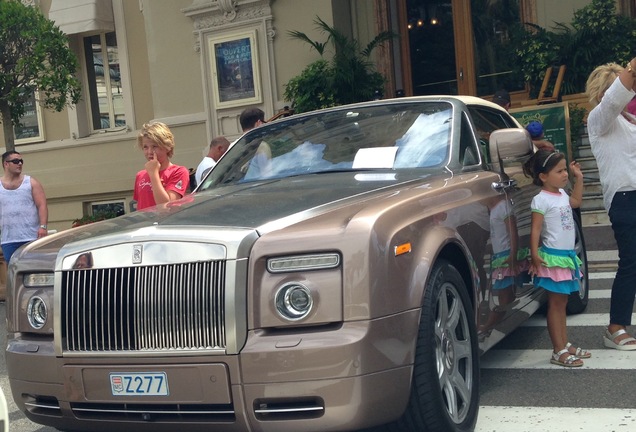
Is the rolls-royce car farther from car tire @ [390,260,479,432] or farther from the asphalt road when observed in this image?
the asphalt road

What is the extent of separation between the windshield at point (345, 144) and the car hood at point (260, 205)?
0.19m

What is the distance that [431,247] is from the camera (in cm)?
411

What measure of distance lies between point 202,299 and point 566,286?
262cm

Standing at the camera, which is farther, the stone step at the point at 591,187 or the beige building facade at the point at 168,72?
the beige building facade at the point at 168,72

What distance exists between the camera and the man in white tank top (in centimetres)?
904

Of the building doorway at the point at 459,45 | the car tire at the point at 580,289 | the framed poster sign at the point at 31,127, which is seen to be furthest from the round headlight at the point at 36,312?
the framed poster sign at the point at 31,127

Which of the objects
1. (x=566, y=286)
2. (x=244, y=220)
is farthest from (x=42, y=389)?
(x=566, y=286)

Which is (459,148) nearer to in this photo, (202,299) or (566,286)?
(566,286)

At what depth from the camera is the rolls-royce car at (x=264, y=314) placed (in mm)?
3670

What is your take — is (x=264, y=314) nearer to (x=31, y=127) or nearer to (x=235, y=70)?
(x=235, y=70)

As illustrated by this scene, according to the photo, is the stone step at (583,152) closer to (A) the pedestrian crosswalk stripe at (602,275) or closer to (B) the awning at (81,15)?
(A) the pedestrian crosswalk stripe at (602,275)

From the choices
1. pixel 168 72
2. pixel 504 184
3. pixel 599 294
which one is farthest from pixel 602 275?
pixel 168 72

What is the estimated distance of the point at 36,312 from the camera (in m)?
4.28

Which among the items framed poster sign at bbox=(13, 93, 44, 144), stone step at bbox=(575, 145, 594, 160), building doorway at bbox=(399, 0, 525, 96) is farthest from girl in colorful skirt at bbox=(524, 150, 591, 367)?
framed poster sign at bbox=(13, 93, 44, 144)
